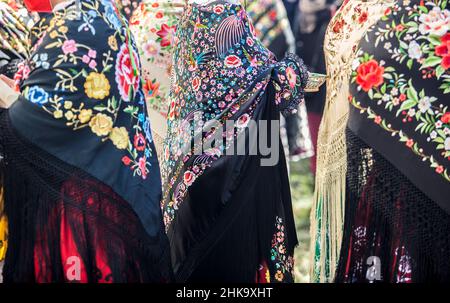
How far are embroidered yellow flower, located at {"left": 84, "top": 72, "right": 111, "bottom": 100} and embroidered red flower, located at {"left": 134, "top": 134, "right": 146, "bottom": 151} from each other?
7.5 inches

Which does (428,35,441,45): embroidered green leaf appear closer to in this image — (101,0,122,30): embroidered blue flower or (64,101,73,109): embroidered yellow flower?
(101,0,122,30): embroidered blue flower

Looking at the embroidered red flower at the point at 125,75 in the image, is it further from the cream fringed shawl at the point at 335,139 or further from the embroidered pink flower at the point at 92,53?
the cream fringed shawl at the point at 335,139

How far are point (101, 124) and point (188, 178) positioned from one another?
837 mm

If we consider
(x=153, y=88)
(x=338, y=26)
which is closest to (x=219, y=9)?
(x=338, y=26)

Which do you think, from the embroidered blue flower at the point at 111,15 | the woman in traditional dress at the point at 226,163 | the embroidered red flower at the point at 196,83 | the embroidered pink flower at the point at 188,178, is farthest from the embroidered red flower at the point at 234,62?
the embroidered blue flower at the point at 111,15

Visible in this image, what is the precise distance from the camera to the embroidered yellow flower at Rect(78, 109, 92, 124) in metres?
2.77

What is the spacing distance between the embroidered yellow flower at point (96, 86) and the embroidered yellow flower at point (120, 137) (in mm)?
126

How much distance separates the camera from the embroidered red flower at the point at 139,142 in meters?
2.88

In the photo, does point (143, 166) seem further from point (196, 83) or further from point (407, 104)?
point (407, 104)

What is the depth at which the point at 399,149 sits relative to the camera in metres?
2.87

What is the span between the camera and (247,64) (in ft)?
11.8

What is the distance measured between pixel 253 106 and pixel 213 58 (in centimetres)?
27
